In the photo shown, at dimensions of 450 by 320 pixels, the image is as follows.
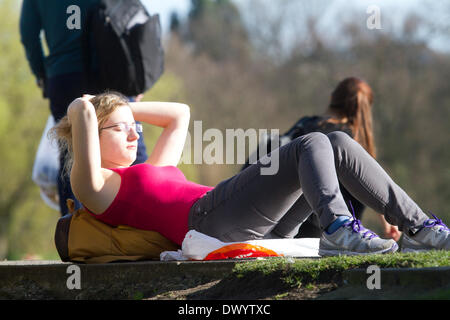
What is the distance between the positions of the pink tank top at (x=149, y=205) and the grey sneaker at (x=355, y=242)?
74 cm

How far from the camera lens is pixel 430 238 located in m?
3.03

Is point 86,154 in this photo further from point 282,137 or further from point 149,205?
point 282,137

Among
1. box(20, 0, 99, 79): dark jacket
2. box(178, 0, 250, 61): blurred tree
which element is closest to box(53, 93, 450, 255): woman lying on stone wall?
box(20, 0, 99, 79): dark jacket

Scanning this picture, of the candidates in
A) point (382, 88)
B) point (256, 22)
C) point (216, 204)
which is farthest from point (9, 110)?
point (216, 204)

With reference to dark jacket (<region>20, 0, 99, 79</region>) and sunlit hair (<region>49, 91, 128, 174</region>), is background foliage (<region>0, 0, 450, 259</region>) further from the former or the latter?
sunlit hair (<region>49, 91, 128, 174</region>)

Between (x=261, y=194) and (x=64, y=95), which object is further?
(x=64, y=95)

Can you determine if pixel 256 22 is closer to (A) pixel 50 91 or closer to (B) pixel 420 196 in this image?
(B) pixel 420 196

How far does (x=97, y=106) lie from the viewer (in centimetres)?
348

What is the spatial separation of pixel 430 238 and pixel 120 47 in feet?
8.16

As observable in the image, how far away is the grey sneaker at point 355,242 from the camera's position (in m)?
2.89

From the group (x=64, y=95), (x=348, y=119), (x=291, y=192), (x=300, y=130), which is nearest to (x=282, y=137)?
(x=300, y=130)

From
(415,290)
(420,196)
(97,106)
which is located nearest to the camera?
(415,290)

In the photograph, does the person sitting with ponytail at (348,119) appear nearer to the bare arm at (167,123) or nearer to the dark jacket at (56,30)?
the bare arm at (167,123)
